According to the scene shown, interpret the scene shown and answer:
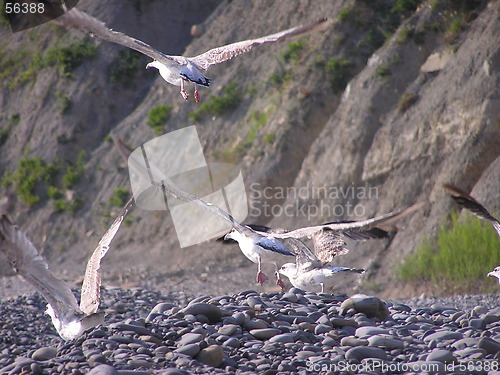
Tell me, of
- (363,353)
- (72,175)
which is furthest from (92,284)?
(72,175)

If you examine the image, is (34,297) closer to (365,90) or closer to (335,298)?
(335,298)

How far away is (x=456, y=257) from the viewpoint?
1362 cm

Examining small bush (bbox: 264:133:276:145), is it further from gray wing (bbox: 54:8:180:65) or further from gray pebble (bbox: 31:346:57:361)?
gray pebble (bbox: 31:346:57:361)

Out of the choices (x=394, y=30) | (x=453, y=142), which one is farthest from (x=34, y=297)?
(x=394, y=30)

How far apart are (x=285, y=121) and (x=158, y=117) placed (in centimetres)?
459

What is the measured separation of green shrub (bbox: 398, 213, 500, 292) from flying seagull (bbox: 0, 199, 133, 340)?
7.71 meters

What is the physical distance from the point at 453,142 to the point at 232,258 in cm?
601

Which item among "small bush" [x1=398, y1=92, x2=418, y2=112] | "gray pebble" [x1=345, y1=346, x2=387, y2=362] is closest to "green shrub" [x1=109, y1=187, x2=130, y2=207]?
"small bush" [x1=398, y1=92, x2=418, y2=112]

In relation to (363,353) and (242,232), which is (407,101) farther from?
(363,353)

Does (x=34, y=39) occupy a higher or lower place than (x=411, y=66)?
higher

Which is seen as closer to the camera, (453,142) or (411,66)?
(453,142)

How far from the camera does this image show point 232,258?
717 inches

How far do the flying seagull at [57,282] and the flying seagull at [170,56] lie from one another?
2390 millimetres

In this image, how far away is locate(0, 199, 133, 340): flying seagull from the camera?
7.10m
